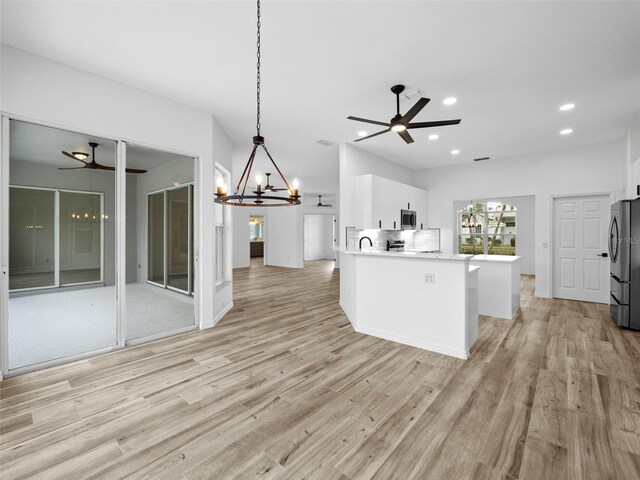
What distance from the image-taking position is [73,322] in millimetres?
3270

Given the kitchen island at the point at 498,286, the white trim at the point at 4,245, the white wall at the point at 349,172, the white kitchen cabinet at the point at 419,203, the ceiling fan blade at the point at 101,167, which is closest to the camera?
the white trim at the point at 4,245

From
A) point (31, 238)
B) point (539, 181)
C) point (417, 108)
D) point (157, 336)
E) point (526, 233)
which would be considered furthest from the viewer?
point (526, 233)

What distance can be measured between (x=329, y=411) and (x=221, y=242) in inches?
138

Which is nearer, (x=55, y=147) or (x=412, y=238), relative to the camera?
(x=55, y=147)

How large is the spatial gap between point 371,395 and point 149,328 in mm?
2954

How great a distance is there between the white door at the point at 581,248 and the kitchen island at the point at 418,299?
12.3 ft

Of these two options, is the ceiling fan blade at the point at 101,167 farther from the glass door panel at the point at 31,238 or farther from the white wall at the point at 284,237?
the white wall at the point at 284,237

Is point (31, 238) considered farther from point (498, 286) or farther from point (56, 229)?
point (498, 286)

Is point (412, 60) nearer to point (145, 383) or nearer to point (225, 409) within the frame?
point (225, 409)

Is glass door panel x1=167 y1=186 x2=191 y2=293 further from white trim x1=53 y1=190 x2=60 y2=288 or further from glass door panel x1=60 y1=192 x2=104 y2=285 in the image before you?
white trim x1=53 y1=190 x2=60 y2=288

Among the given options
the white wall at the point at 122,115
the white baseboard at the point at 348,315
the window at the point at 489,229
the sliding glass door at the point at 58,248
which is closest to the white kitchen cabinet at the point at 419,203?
the window at the point at 489,229

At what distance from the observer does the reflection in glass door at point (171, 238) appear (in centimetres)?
416

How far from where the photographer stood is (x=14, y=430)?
76.5 inches

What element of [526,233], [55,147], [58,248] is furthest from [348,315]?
[526,233]
